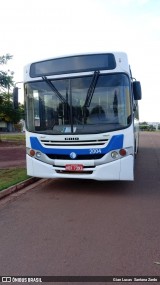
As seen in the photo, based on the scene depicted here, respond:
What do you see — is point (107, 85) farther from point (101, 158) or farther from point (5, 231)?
point (5, 231)

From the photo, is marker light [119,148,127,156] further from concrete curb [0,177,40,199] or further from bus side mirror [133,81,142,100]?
concrete curb [0,177,40,199]

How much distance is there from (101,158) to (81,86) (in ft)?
6.44

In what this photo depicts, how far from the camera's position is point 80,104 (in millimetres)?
7887

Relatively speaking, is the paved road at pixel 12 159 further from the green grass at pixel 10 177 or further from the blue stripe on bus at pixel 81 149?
the blue stripe on bus at pixel 81 149

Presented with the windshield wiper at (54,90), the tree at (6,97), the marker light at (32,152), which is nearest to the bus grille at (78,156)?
the marker light at (32,152)

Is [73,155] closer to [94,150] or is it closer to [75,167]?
[75,167]

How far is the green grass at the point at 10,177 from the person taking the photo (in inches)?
348

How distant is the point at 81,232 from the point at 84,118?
3422mm

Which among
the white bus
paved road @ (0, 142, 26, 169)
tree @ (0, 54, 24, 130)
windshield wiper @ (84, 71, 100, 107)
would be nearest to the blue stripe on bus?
the white bus

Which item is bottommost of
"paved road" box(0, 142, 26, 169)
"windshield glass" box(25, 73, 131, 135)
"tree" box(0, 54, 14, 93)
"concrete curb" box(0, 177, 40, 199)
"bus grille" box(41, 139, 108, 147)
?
"concrete curb" box(0, 177, 40, 199)

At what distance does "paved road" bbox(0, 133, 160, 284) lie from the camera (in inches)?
158

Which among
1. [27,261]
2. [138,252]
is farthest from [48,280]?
[138,252]

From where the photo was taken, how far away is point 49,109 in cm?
812

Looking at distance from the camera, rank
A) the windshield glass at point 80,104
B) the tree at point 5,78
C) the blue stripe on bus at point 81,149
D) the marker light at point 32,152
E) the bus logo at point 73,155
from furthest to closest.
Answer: the tree at point 5,78, the marker light at point 32,152, the bus logo at point 73,155, the windshield glass at point 80,104, the blue stripe on bus at point 81,149
